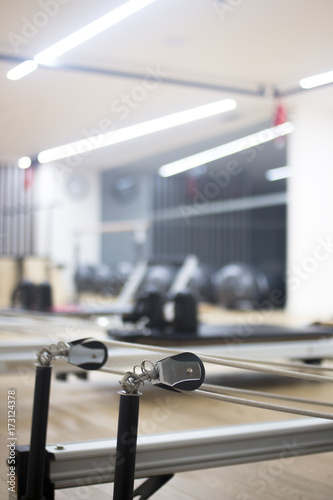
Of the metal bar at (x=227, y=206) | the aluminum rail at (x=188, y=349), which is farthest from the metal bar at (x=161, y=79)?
the aluminum rail at (x=188, y=349)

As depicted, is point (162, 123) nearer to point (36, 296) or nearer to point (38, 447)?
point (36, 296)

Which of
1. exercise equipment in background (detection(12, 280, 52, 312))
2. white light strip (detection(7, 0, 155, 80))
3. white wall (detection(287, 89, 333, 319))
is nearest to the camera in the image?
white light strip (detection(7, 0, 155, 80))

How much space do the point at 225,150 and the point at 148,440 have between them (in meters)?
8.23

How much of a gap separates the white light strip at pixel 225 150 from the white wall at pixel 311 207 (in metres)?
0.24

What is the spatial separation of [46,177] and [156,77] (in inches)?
174

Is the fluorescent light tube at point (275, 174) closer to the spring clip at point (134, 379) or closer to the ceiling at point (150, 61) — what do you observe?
the ceiling at point (150, 61)

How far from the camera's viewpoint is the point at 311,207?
24.7ft

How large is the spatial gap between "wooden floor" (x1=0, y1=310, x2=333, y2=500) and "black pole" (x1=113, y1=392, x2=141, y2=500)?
44 centimetres

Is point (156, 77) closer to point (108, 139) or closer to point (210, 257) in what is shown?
point (108, 139)

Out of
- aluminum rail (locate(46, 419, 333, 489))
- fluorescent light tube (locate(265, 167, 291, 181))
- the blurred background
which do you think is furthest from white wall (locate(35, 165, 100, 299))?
aluminum rail (locate(46, 419, 333, 489))

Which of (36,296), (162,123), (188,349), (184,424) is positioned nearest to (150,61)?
(36,296)

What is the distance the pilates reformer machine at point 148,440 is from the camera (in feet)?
3.26

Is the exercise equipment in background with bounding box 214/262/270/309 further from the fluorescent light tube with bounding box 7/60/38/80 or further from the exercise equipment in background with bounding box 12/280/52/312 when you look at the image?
the fluorescent light tube with bounding box 7/60/38/80

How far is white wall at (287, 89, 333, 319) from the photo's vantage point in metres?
7.48
